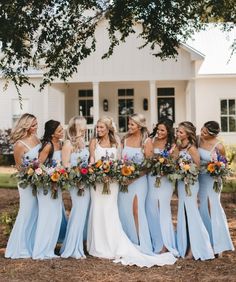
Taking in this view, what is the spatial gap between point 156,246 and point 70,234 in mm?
1293

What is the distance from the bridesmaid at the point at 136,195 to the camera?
6969 millimetres

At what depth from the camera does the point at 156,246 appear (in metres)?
6.98

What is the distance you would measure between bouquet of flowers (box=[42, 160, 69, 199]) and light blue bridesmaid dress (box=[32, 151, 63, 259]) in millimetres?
168

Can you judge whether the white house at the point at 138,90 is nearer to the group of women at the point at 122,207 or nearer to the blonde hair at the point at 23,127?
Result: the group of women at the point at 122,207

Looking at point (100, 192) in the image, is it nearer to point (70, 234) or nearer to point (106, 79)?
point (70, 234)

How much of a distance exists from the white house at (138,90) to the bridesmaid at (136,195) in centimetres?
1270

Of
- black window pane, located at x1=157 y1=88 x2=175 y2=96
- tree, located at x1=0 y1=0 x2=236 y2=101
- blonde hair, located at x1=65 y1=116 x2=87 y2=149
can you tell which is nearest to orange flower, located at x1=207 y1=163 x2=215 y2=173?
blonde hair, located at x1=65 y1=116 x2=87 y2=149

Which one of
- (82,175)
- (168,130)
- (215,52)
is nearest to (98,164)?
(82,175)

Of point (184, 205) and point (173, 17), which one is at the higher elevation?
point (173, 17)

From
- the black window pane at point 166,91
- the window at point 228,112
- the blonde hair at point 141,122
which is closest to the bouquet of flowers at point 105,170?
the blonde hair at point 141,122

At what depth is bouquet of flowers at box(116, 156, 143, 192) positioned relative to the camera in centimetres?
672

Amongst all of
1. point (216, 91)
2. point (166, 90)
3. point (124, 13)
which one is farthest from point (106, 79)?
point (124, 13)

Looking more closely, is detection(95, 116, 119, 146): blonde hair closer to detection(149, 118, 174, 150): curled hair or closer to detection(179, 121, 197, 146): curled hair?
detection(149, 118, 174, 150): curled hair

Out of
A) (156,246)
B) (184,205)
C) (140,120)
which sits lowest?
(156,246)
